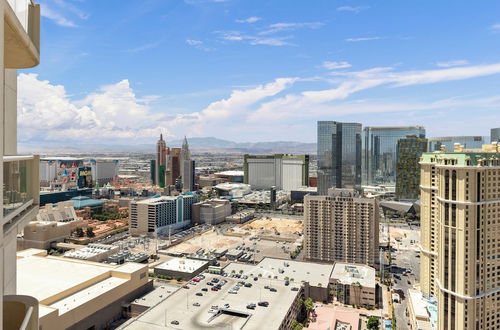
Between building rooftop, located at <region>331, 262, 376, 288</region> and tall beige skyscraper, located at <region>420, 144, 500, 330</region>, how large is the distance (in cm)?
646

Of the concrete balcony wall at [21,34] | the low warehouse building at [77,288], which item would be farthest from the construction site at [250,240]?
the concrete balcony wall at [21,34]

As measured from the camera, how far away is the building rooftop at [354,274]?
53.7ft

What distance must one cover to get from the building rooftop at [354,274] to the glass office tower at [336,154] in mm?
24108

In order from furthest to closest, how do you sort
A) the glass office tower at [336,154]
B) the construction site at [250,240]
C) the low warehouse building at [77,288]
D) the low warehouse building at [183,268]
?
the glass office tower at [336,154] < the construction site at [250,240] < the low warehouse building at [183,268] < the low warehouse building at [77,288]

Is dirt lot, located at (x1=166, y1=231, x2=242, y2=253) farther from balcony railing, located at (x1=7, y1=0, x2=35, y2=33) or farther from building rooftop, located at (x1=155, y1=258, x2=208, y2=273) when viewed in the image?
balcony railing, located at (x1=7, y1=0, x2=35, y2=33)

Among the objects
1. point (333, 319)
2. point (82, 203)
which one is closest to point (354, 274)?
point (333, 319)

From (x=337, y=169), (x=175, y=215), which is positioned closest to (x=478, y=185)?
(x=175, y=215)

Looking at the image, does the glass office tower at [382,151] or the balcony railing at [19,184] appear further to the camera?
the glass office tower at [382,151]

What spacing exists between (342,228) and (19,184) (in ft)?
65.9

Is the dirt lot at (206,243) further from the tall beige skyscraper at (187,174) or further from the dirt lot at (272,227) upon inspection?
the tall beige skyscraper at (187,174)

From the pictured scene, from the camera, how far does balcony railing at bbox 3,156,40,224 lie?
1777mm

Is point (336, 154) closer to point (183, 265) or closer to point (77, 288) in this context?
point (183, 265)

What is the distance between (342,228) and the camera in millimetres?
20594

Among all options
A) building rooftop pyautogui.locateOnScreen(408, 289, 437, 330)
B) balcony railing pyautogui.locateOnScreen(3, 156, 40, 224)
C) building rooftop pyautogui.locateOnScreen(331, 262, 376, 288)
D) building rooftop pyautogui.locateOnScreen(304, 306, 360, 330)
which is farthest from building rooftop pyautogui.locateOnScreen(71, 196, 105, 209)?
balcony railing pyautogui.locateOnScreen(3, 156, 40, 224)
